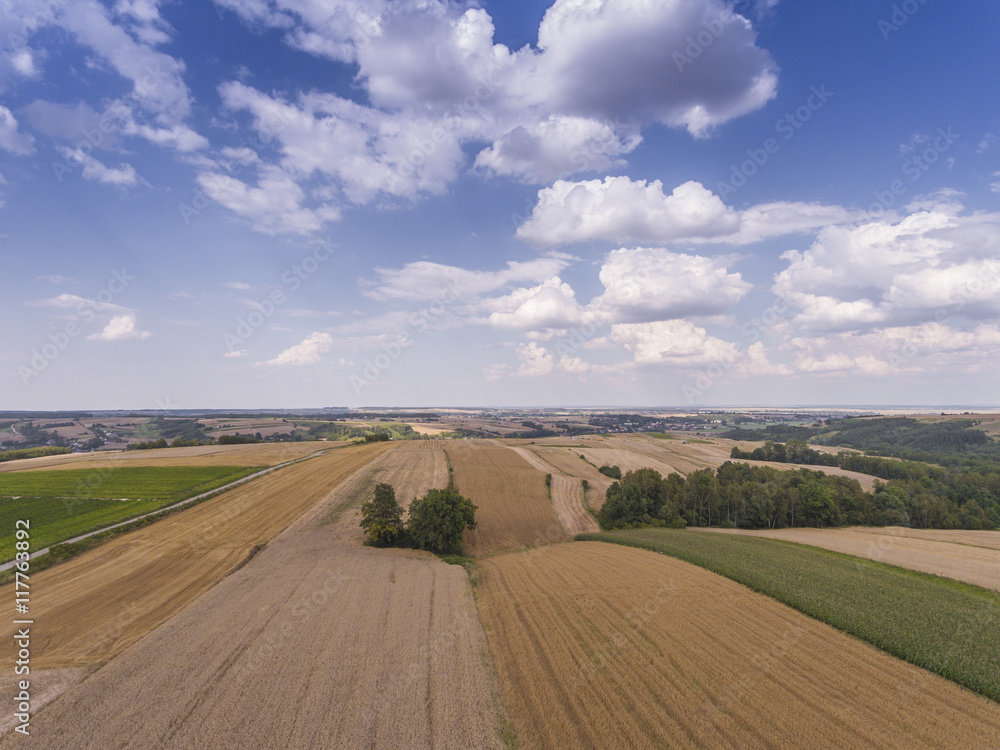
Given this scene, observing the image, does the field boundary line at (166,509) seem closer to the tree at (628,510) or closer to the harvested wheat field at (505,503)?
the harvested wheat field at (505,503)

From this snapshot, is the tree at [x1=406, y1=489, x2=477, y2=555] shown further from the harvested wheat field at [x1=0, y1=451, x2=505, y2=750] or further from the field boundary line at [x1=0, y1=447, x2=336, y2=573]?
the field boundary line at [x1=0, y1=447, x2=336, y2=573]

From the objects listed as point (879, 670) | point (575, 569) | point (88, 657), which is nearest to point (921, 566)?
point (879, 670)

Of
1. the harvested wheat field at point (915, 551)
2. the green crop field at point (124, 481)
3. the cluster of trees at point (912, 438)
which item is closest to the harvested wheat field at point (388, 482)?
the green crop field at point (124, 481)

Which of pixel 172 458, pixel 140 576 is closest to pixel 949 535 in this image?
pixel 140 576

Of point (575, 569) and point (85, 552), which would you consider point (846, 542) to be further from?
point (85, 552)

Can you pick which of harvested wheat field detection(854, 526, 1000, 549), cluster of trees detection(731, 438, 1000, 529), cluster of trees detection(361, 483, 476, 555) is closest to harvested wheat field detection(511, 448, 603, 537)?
cluster of trees detection(361, 483, 476, 555)
